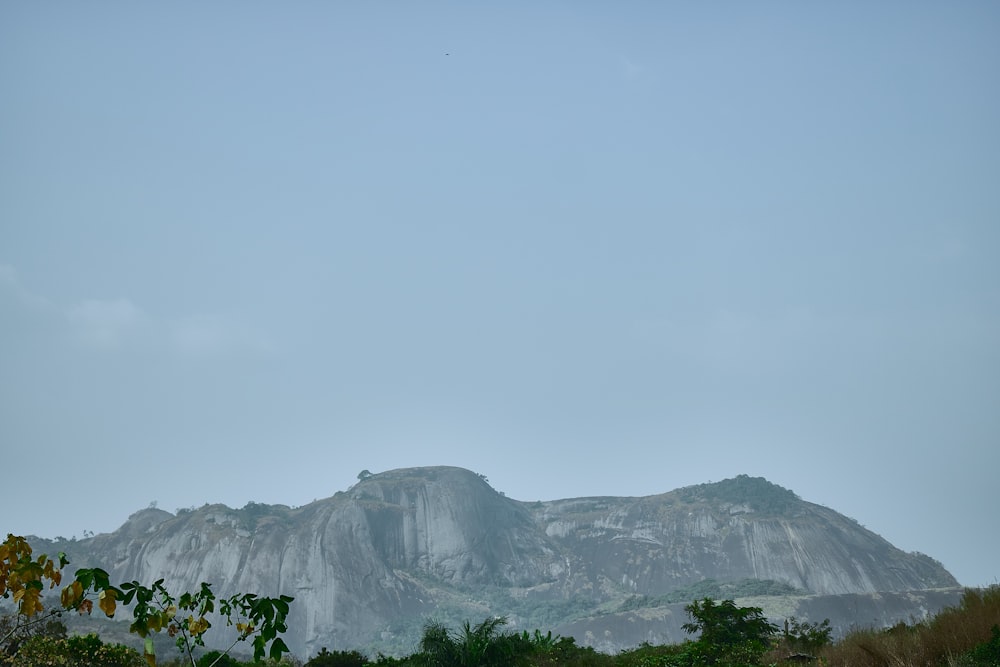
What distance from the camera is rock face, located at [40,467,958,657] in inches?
5517

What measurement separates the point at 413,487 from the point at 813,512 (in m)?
92.1

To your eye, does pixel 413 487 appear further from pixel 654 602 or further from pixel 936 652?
pixel 936 652

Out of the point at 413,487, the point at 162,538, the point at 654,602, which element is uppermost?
the point at 413,487

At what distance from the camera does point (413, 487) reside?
17562cm

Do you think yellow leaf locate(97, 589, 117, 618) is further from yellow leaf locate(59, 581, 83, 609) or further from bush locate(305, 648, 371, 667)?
bush locate(305, 648, 371, 667)

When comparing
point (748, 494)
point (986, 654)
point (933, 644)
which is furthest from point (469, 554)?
point (986, 654)

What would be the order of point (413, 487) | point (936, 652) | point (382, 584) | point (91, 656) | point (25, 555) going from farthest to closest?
point (413, 487) → point (382, 584) → point (91, 656) → point (936, 652) → point (25, 555)

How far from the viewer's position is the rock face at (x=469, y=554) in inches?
5517

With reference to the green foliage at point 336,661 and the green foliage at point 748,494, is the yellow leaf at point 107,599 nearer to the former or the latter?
the green foliage at point 336,661

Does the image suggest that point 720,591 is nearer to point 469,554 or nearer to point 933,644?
point 469,554

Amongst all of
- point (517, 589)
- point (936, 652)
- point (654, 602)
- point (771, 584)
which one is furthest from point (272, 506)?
point (936, 652)

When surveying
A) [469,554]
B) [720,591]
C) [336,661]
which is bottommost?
[336,661]

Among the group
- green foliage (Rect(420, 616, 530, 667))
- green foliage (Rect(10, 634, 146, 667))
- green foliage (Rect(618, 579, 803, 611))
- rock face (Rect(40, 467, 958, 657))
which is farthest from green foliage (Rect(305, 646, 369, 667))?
rock face (Rect(40, 467, 958, 657))

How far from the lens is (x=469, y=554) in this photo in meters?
163
